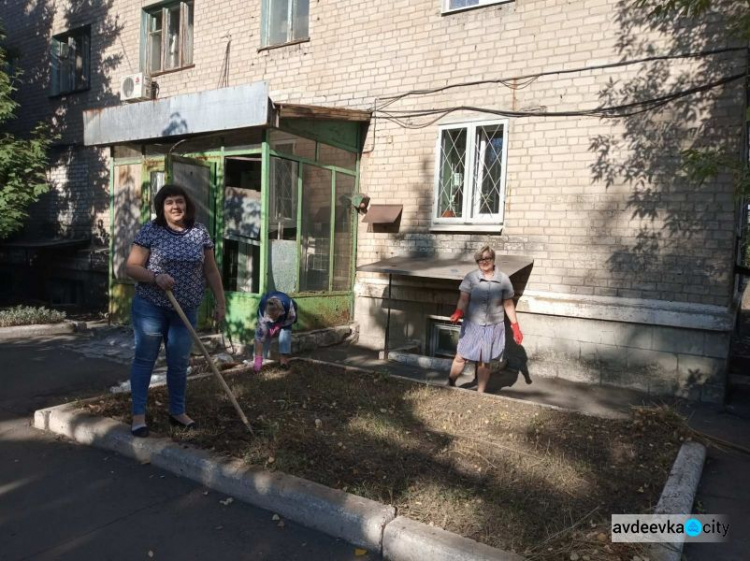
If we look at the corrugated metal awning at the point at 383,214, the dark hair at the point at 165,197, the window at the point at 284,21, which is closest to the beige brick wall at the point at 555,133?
the corrugated metal awning at the point at 383,214

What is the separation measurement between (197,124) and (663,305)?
5.94 metres

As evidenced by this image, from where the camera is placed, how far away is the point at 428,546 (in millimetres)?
2496

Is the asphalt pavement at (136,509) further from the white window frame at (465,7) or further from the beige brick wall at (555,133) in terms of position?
the white window frame at (465,7)

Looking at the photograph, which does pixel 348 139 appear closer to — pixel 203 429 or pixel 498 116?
pixel 498 116

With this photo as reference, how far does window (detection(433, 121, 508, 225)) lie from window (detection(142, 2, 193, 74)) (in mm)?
5569

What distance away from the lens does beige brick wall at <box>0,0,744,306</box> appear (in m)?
5.77

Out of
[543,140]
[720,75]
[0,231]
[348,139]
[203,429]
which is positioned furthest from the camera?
[0,231]

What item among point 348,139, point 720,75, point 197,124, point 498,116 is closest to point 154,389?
point 197,124

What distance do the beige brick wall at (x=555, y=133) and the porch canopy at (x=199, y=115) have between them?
96cm

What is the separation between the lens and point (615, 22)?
20.2ft

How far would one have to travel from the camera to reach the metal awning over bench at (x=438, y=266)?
241 inches

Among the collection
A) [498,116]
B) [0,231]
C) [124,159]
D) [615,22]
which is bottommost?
[0,231]

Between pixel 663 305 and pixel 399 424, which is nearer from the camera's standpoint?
pixel 399 424

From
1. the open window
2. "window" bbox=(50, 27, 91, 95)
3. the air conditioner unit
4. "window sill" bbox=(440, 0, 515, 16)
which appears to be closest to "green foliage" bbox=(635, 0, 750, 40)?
"window sill" bbox=(440, 0, 515, 16)
